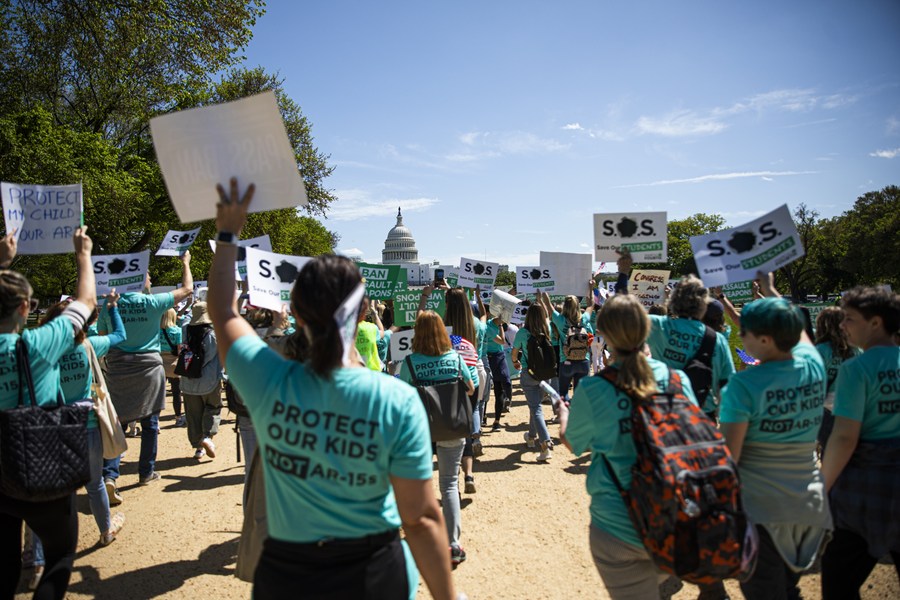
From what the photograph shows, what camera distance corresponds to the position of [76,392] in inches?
181

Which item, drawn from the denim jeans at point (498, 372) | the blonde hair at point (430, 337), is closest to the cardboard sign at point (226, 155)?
the blonde hair at point (430, 337)

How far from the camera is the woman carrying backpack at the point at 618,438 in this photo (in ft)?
7.96

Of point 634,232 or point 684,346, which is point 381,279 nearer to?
point 634,232

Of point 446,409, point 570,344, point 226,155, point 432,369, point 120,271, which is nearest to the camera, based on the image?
point 226,155

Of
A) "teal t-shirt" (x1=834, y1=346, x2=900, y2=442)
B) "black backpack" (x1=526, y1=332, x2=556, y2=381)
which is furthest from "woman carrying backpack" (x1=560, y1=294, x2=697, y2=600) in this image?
"black backpack" (x1=526, y1=332, x2=556, y2=381)

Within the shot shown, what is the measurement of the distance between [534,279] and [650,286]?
290cm

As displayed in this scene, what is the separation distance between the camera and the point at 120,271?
254 inches

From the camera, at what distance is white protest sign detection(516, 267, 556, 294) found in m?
10.8

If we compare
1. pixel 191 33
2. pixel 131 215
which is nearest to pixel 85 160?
pixel 131 215

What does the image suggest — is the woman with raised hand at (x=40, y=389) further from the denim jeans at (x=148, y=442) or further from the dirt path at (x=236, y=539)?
the denim jeans at (x=148, y=442)

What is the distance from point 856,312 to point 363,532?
325cm

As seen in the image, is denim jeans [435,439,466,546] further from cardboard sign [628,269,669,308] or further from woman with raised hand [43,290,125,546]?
cardboard sign [628,269,669,308]

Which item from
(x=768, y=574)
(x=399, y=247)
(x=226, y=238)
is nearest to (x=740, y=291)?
(x=768, y=574)

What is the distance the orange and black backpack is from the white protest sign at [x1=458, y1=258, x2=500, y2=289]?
8.52 metres
